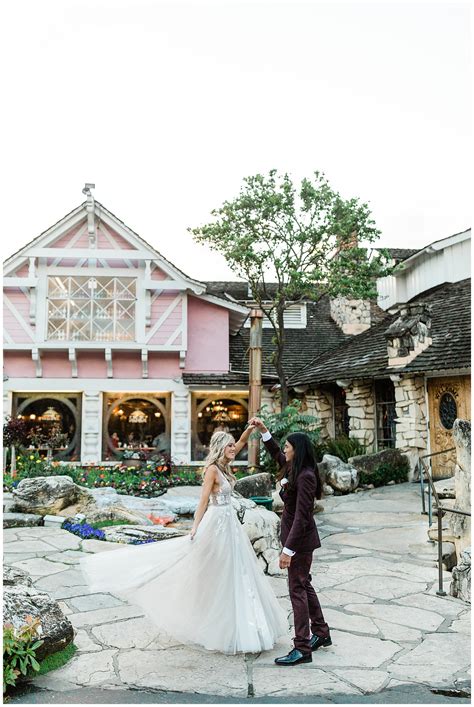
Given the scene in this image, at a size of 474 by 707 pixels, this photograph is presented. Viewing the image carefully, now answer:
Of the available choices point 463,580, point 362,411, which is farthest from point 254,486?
point 362,411

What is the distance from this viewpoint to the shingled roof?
1336 cm

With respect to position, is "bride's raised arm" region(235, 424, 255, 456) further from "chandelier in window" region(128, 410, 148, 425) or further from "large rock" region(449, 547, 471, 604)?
"chandelier in window" region(128, 410, 148, 425)

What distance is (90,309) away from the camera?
1641cm

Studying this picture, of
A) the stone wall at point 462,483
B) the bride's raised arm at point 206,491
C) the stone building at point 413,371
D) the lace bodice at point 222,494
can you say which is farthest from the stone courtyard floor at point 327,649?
the stone building at point 413,371

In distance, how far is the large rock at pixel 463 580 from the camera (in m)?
6.18

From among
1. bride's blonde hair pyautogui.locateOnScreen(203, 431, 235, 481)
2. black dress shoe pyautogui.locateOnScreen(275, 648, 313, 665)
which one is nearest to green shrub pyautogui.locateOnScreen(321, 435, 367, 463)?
bride's blonde hair pyautogui.locateOnScreen(203, 431, 235, 481)

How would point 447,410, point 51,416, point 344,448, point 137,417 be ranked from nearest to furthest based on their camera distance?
point 447,410 → point 344,448 → point 51,416 → point 137,417

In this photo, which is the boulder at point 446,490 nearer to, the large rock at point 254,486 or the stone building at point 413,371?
the stone building at point 413,371

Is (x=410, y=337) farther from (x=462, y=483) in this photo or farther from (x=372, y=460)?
(x=462, y=483)

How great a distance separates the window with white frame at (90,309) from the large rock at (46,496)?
656 centimetres

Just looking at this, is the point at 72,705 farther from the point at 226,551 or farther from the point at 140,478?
the point at 140,478

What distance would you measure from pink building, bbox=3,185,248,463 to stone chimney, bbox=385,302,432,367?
452 centimetres

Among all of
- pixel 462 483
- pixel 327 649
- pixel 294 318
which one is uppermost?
pixel 294 318

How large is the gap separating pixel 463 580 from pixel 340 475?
700 cm
